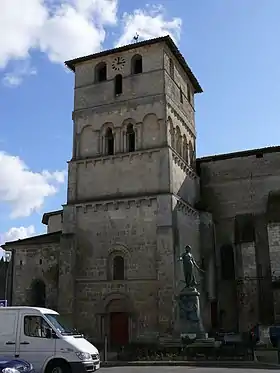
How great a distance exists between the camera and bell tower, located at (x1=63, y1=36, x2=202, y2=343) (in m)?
25.3

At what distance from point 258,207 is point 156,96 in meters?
9.79

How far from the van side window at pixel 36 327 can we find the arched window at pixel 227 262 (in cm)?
1989

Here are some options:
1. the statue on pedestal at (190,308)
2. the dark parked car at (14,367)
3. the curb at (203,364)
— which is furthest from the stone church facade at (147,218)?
the dark parked car at (14,367)

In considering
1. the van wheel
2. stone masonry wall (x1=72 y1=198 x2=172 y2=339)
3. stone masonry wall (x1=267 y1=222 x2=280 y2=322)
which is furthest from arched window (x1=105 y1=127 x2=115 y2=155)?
the van wheel

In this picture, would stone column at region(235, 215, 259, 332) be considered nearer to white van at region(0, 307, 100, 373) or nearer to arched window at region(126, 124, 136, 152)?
arched window at region(126, 124, 136, 152)

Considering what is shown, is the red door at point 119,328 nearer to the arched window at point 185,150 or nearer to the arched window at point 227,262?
the arched window at point 227,262

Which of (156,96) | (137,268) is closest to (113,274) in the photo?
(137,268)

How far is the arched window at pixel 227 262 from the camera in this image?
99.2 feet

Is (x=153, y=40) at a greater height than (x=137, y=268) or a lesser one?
greater

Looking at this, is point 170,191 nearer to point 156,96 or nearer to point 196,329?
point 156,96

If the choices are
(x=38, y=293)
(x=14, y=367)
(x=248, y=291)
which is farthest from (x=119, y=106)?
(x=14, y=367)

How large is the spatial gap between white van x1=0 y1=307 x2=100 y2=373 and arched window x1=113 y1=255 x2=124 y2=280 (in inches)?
548

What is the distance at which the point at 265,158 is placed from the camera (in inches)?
1253

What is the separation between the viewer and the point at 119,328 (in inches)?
1008
